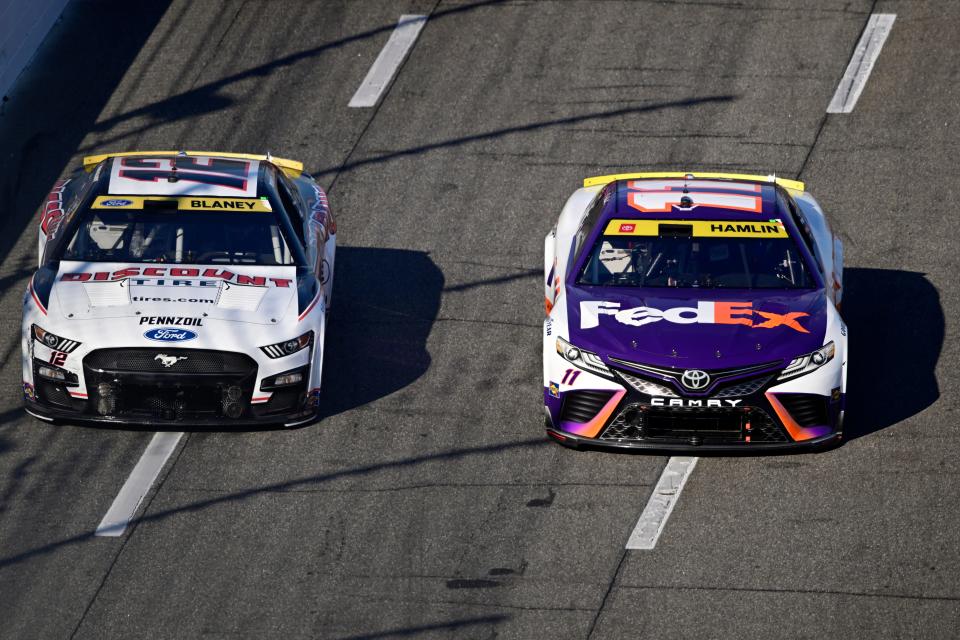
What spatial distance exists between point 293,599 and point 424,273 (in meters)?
4.69

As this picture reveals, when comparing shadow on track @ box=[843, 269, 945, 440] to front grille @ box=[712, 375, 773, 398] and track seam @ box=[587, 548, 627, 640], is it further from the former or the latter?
track seam @ box=[587, 548, 627, 640]

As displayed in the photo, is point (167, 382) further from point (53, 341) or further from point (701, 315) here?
point (701, 315)

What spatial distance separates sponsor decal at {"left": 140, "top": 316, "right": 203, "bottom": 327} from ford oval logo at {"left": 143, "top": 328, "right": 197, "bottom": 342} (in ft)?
0.28

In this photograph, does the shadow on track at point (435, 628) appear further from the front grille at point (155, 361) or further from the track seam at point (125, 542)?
the front grille at point (155, 361)

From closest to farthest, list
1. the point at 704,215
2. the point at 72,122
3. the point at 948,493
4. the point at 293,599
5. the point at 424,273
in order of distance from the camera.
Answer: the point at 293,599, the point at 948,493, the point at 704,215, the point at 424,273, the point at 72,122

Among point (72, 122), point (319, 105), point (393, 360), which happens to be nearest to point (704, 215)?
point (393, 360)

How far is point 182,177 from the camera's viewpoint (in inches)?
509

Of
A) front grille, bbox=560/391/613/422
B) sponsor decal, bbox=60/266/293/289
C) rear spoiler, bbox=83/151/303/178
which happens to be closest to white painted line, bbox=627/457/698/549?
front grille, bbox=560/391/613/422

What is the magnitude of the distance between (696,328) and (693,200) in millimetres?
1617

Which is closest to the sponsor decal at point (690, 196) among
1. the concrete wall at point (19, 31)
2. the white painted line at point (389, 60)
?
the white painted line at point (389, 60)

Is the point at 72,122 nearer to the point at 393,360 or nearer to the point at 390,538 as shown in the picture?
the point at 393,360

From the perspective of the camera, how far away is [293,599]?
33.0ft

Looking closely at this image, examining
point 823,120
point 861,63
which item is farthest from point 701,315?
point 861,63

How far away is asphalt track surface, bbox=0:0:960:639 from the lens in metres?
10.1
